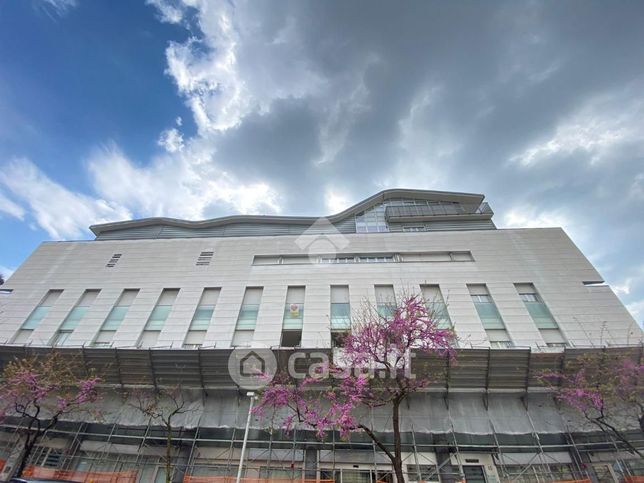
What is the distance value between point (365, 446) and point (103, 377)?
14218mm

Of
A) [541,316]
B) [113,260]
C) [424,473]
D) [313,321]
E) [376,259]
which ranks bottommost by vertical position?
[424,473]

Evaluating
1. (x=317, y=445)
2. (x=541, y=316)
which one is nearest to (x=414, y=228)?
(x=541, y=316)

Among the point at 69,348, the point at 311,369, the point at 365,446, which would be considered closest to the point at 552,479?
the point at 365,446

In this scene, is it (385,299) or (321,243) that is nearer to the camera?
(385,299)

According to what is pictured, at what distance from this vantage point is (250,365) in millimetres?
15656

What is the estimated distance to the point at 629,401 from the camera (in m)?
12.9

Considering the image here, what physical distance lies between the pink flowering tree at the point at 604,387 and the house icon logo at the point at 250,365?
13227 mm

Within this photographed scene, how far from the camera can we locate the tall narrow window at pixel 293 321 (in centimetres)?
1798

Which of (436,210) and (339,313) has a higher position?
(436,210)

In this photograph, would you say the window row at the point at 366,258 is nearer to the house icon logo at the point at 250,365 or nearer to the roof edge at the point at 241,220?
the roof edge at the point at 241,220

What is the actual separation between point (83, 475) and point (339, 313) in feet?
48.4

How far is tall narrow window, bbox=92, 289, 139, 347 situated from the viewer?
1814 centimetres

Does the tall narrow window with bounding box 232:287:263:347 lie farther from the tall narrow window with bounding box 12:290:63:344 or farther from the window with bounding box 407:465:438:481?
the tall narrow window with bounding box 12:290:63:344

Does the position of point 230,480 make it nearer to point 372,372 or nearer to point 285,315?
point 372,372
